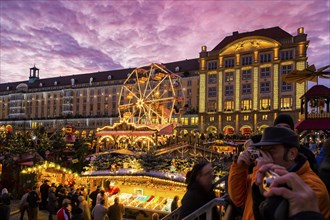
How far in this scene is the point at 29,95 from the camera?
100m

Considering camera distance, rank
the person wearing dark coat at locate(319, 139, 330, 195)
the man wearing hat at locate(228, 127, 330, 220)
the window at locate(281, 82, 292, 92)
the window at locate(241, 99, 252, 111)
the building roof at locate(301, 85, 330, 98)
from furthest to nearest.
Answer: the window at locate(241, 99, 252, 111) < the window at locate(281, 82, 292, 92) < the building roof at locate(301, 85, 330, 98) < the person wearing dark coat at locate(319, 139, 330, 195) < the man wearing hat at locate(228, 127, 330, 220)

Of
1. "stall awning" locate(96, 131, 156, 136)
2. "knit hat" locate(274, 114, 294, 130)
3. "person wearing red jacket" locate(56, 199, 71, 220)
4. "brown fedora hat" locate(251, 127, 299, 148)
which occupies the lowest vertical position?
"person wearing red jacket" locate(56, 199, 71, 220)

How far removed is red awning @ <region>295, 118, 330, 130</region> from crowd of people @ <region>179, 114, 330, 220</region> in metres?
12.9

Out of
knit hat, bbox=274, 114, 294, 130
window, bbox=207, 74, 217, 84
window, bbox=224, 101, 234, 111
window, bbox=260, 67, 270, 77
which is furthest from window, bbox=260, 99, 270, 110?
knit hat, bbox=274, 114, 294, 130

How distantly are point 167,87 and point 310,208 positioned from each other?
3088 centimetres

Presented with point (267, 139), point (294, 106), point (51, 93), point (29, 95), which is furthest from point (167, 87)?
point (29, 95)

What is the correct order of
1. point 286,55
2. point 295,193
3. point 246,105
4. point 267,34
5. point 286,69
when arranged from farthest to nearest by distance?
1. point 267,34
2. point 246,105
3. point 286,55
4. point 286,69
5. point 295,193

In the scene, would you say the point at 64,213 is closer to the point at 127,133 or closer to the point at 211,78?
the point at 127,133

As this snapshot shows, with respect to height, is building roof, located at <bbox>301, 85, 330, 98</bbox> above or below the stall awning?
above

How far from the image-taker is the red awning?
15.9m

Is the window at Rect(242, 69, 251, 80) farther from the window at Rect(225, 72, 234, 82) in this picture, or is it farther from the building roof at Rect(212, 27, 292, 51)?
the building roof at Rect(212, 27, 292, 51)

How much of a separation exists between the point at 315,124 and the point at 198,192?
14.1m

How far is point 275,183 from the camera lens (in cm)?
155

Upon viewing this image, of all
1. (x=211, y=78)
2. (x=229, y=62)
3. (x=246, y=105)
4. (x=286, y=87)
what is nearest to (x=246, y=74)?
(x=229, y=62)
